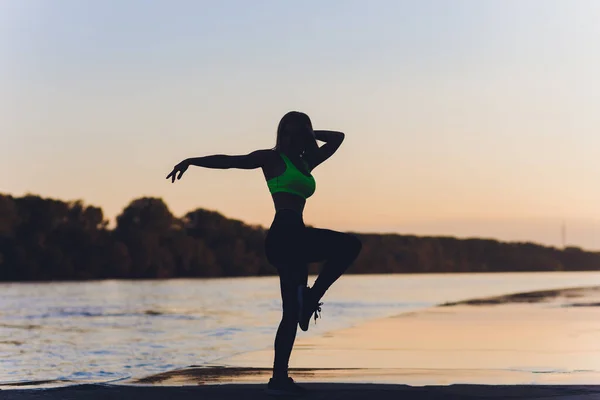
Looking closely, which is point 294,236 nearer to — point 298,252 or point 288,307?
point 298,252

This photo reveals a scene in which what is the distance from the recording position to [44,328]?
24500 mm

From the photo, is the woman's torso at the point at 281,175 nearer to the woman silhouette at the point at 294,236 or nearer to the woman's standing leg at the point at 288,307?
the woman silhouette at the point at 294,236

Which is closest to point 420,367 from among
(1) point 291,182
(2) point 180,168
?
(1) point 291,182

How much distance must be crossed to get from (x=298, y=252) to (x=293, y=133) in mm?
839

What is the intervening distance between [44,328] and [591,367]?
15.5 m

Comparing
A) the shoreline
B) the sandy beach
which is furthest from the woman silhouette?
the sandy beach

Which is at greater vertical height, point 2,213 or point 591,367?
point 2,213

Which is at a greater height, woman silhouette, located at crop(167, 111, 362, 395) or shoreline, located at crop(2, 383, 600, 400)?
woman silhouette, located at crop(167, 111, 362, 395)

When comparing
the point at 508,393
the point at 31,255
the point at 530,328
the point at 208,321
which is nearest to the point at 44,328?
the point at 208,321

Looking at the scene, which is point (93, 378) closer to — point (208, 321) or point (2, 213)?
point (208, 321)

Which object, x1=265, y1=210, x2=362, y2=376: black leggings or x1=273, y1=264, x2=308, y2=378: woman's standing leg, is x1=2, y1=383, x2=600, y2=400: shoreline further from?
x1=265, y1=210, x2=362, y2=376: black leggings

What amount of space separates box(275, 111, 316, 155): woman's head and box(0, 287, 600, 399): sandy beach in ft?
5.73

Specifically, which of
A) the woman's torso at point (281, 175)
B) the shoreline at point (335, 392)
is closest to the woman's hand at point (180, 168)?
the woman's torso at point (281, 175)

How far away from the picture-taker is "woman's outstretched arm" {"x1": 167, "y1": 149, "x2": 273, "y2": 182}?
725 cm
